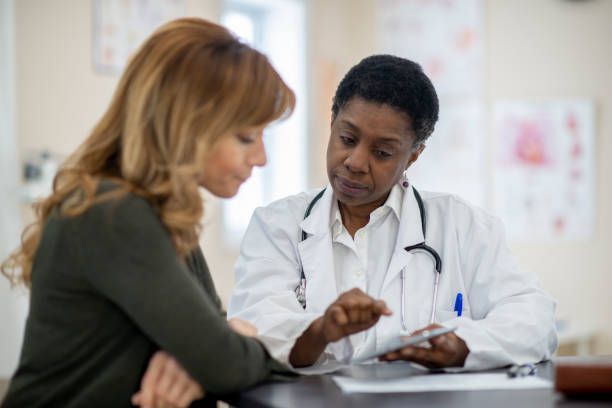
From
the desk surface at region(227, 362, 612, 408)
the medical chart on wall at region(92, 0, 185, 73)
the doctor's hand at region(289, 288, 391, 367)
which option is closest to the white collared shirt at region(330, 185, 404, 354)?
the doctor's hand at region(289, 288, 391, 367)

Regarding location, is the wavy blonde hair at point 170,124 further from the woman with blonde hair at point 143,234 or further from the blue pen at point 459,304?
the blue pen at point 459,304

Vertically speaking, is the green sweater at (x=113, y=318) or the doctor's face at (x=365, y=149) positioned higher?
the doctor's face at (x=365, y=149)

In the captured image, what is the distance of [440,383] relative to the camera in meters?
1.31

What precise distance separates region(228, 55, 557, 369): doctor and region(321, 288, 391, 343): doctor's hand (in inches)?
7.9

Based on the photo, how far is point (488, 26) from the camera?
4.36m

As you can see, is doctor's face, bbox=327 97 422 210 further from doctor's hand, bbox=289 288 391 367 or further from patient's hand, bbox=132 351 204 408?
patient's hand, bbox=132 351 204 408

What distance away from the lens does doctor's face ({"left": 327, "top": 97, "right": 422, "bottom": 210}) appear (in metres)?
1.68

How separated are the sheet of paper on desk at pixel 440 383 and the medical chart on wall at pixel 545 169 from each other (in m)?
2.91

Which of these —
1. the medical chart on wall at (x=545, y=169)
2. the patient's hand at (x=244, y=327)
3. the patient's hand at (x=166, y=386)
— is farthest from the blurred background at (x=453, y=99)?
the patient's hand at (x=166, y=386)

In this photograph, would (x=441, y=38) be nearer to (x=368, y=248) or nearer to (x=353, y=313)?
(x=368, y=248)

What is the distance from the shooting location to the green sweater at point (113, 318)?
1.13 meters

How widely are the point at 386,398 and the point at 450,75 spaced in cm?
352

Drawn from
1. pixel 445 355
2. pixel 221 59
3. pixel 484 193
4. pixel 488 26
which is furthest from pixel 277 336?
pixel 488 26

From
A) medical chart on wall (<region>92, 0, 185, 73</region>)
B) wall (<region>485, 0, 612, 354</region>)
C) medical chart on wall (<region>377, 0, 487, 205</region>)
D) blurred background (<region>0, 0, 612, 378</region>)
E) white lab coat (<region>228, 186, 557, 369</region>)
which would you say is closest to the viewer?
white lab coat (<region>228, 186, 557, 369</region>)
